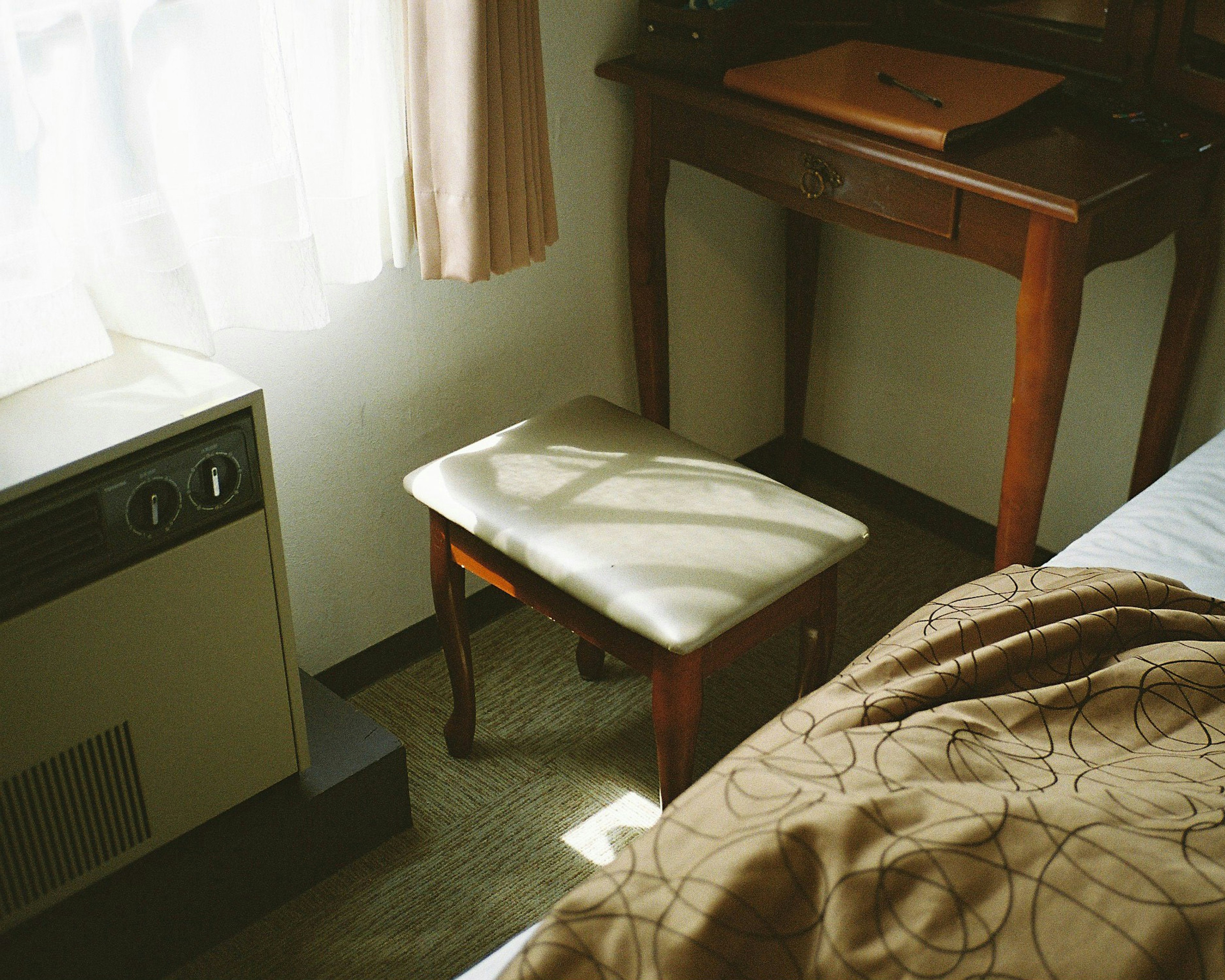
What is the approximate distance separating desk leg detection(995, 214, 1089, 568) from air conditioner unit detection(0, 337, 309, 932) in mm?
836

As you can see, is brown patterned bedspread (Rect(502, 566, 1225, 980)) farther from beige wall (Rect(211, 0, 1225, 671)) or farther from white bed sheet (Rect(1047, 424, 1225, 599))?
beige wall (Rect(211, 0, 1225, 671))

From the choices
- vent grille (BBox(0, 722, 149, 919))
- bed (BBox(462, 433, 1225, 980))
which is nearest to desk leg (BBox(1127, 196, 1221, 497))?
bed (BBox(462, 433, 1225, 980))

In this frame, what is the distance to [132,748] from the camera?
48.3 inches

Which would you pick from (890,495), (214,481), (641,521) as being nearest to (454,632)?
(641,521)

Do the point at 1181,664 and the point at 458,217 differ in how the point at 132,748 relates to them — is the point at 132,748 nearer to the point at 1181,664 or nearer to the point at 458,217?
the point at 458,217

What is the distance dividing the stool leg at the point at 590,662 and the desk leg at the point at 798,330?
64cm

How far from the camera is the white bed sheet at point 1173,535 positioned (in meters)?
1.18

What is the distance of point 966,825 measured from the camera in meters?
0.77

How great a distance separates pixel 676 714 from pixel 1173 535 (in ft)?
1.76

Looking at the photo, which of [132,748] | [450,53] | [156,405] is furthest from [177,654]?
[450,53]

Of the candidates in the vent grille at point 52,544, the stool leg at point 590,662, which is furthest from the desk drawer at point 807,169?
the vent grille at point 52,544

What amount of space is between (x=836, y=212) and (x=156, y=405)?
850 mm

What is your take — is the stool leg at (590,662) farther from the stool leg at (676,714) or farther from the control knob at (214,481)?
the control knob at (214,481)

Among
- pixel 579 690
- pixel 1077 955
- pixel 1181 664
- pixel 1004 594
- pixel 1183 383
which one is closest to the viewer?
pixel 1077 955
